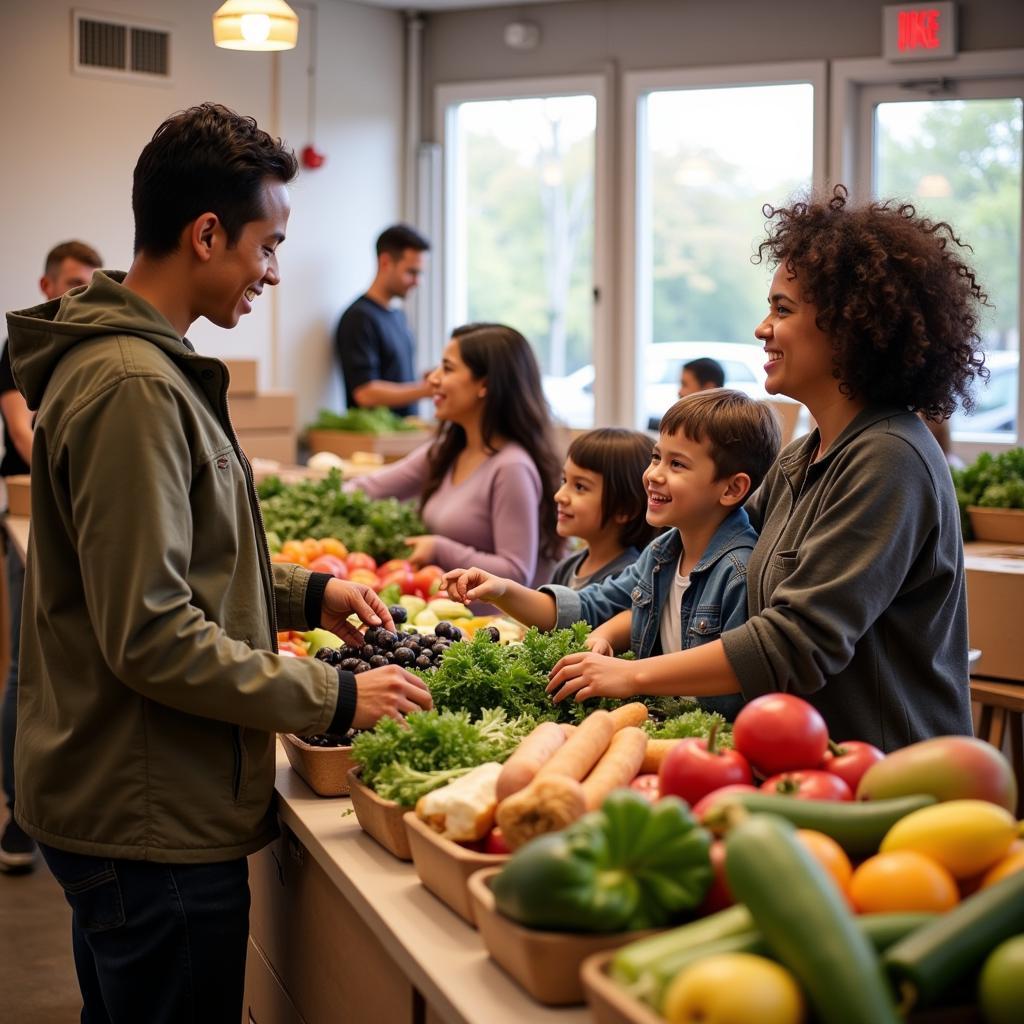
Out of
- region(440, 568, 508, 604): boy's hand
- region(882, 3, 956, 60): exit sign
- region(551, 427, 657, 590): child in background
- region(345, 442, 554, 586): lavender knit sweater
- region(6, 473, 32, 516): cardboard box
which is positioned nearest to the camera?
region(440, 568, 508, 604): boy's hand

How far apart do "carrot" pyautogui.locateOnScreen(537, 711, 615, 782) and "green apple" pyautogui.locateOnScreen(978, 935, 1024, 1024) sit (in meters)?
0.54

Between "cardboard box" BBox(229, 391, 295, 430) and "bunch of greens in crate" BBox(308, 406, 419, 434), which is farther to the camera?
"bunch of greens in crate" BBox(308, 406, 419, 434)

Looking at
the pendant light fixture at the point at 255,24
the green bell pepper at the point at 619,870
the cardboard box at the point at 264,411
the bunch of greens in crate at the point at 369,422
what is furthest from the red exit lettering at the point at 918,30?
the green bell pepper at the point at 619,870

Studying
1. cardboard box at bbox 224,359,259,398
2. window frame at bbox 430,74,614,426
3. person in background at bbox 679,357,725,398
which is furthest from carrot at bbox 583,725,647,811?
window frame at bbox 430,74,614,426

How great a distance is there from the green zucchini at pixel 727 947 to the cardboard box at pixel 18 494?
143 inches

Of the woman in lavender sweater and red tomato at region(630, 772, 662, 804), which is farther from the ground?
the woman in lavender sweater

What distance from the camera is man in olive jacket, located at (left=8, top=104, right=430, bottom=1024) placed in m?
1.58

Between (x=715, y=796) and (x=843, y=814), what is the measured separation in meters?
0.13

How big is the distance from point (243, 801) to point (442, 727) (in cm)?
29

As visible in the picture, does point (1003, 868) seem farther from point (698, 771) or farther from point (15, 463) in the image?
point (15, 463)

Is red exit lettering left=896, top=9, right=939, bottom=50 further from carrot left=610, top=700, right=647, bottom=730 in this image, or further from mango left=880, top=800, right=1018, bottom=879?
mango left=880, top=800, right=1018, bottom=879

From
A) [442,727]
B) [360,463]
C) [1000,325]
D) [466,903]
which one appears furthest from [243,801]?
[1000,325]

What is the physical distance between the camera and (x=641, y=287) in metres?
7.44

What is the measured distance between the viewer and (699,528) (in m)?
2.23
